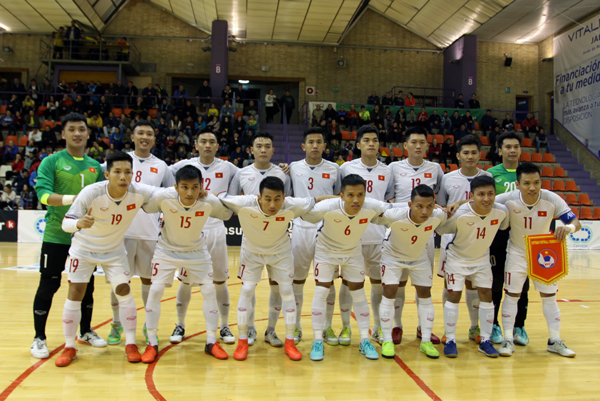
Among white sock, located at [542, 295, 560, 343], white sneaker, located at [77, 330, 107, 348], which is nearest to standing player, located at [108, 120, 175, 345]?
white sneaker, located at [77, 330, 107, 348]

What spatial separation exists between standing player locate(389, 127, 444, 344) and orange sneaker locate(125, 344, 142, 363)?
275cm

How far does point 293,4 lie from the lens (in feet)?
59.9

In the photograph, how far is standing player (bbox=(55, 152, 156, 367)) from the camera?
441cm

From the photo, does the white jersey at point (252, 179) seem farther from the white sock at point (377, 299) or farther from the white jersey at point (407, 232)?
the white sock at point (377, 299)

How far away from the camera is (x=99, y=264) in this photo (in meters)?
4.50

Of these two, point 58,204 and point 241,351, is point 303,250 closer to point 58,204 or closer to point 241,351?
point 241,351

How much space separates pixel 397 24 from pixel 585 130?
9980 millimetres

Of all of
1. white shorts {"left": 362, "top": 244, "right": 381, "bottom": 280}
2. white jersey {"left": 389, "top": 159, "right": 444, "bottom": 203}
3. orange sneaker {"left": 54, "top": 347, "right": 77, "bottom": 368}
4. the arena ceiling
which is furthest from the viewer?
the arena ceiling

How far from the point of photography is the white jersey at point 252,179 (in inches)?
209

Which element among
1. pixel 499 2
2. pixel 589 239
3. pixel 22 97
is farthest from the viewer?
pixel 22 97

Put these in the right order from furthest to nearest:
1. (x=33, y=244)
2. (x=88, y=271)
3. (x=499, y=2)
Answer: (x=499, y=2), (x=33, y=244), (x=88, y=271)

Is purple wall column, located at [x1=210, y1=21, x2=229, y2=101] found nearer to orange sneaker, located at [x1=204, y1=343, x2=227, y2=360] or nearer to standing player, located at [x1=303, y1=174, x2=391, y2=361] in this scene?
standing player, located at [x1=303, y1=174, x2=391, y2=361]

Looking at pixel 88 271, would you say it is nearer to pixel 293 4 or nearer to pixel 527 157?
pixel 293 4

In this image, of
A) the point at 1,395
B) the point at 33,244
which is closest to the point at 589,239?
the point at 1,395
